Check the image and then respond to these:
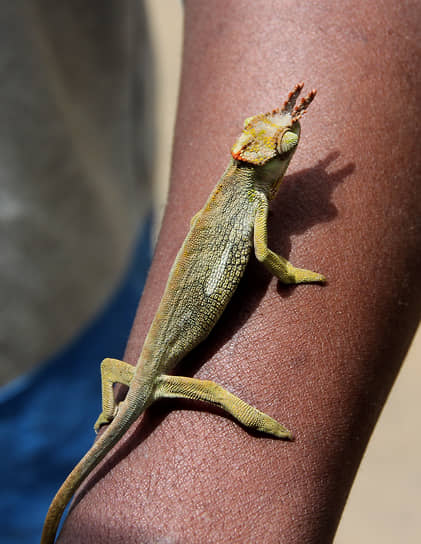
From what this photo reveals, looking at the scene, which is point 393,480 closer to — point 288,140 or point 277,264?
point 277,264

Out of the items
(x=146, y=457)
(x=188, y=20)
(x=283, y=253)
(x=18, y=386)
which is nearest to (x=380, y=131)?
(x=283, y=253)

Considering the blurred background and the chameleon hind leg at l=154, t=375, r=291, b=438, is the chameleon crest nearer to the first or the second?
the chameleon hind leg at l=154, t=375, r=291, b=438

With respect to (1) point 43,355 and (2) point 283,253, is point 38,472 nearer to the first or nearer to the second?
(1) point 43,355

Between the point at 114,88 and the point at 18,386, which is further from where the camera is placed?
the point at 114,88

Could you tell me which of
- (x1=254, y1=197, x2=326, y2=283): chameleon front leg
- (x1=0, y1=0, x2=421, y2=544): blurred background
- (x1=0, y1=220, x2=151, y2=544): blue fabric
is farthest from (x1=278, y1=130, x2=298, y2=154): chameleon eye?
(x1=0, y1=220, x2=151, y2=544): blue fabric

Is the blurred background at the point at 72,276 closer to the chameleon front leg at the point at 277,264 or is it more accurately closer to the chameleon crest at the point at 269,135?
the chameleon crest at the point at 269,135

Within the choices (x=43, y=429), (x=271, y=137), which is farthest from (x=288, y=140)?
(x=43, y=429)
